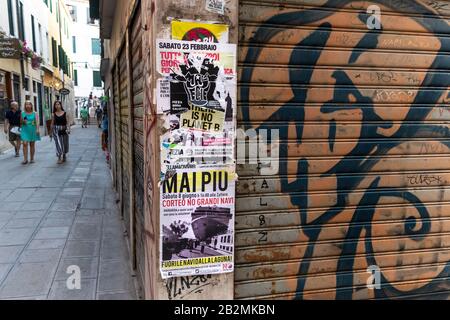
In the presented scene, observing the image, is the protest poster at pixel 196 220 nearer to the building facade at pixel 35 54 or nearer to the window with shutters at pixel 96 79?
the building facade at pixel 35 54

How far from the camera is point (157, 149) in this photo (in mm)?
2330

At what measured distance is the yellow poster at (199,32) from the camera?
2262 millimetres

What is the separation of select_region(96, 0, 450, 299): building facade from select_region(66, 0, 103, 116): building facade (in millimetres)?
41329

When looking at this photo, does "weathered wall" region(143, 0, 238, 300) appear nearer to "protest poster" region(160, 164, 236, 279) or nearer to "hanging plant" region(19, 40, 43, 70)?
"protest poster" region(160, 164, 236, 279)

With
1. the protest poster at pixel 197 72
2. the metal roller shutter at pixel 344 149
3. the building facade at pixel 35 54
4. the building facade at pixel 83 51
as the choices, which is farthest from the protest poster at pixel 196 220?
the building facade at pixel 83 51

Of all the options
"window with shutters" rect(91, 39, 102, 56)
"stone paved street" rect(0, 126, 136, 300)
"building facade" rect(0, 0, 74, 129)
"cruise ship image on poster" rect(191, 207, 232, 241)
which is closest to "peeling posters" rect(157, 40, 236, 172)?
"cruise ship image on poster" rect(191, 207, 232, 241)

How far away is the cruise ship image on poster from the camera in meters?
2.42

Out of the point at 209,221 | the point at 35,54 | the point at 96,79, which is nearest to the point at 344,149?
the point at 209,221

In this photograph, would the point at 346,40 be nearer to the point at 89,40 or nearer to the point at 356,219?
the point at 356,219

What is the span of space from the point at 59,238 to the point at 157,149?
351 cm

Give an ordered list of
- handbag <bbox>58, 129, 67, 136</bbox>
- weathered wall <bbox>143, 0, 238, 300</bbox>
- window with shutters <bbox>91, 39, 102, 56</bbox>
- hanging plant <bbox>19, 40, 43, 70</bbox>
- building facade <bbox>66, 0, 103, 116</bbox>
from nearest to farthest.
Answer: weathered wall <bbox>143, 0, 238, 300</bbox> < handbag <bbox>58, 129, 67, 136</bbox> < hanging plant <bbox>19, 40, 43, 70</bbox> < building facade <bbox>66, 0, 103, 116</bbox> < window with shutters <bbox>91, 39, 102, 56</bbox>

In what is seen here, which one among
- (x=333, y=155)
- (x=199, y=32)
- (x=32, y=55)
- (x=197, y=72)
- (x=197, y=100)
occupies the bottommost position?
(x=333, y=155)

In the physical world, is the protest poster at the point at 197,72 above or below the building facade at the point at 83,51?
below

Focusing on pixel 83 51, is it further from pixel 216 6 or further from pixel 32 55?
pixel 216 6
